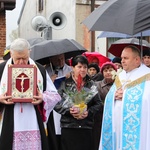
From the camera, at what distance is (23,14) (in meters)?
31.1

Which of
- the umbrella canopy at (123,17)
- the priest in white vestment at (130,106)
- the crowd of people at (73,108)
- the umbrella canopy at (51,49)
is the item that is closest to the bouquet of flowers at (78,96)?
the crowd of people at (73,108)

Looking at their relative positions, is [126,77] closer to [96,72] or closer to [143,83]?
[143,83]

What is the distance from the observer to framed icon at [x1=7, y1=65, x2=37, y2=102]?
5.02 meters

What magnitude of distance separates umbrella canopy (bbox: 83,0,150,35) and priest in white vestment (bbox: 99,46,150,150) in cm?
61

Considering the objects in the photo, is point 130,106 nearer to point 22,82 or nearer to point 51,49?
point 22,82

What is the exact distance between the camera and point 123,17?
16.4ft

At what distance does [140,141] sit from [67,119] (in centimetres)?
123

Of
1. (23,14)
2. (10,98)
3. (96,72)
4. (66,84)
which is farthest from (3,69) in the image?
(23,14)

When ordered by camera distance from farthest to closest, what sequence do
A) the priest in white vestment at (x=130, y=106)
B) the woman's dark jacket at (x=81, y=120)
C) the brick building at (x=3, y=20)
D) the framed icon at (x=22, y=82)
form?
the brick building at (x=3, y=20) → the woman's dark jacket at (x=81, y=120) → the priest in white vestment at (x=130, y=106) → the framed icon at (x=22, y=82)

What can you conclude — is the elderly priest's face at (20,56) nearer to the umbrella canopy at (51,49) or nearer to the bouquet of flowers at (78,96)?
the bouquet of flowers at (78,96)

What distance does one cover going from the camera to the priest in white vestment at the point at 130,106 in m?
5.43

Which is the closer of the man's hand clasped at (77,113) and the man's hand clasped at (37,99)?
the man's hand clasped at (37,99)

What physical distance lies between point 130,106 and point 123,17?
3.86 feet

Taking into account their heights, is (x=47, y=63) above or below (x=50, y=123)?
above
